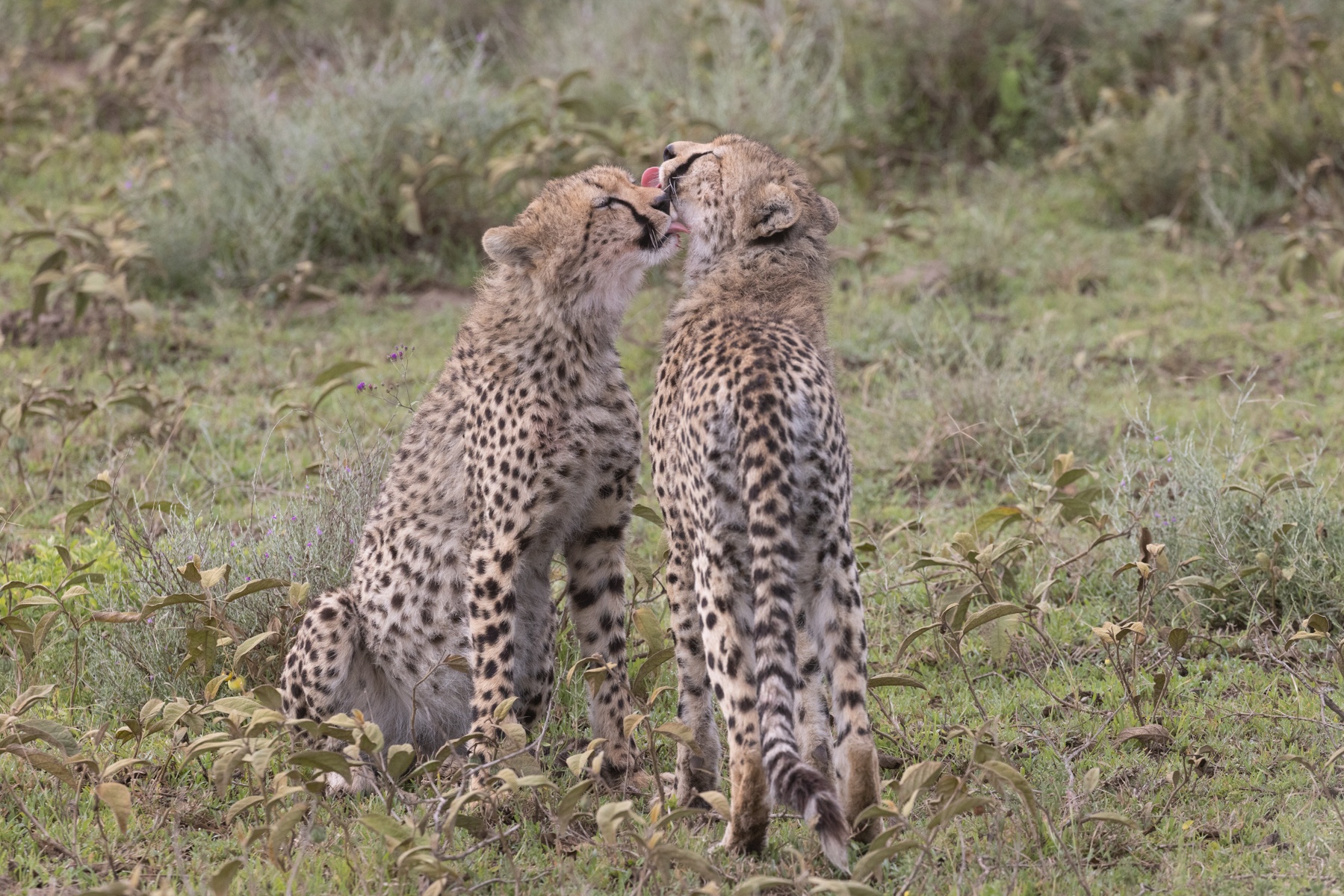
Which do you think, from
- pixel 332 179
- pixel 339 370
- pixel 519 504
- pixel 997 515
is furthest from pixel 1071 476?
pixel 332 179

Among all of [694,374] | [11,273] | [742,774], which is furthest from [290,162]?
[742,774]

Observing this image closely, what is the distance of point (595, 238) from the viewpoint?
3.86m

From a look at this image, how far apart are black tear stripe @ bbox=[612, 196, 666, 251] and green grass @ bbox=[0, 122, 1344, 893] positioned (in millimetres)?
969

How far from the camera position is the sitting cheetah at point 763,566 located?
9.98ft

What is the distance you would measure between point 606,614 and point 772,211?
1.14 metres

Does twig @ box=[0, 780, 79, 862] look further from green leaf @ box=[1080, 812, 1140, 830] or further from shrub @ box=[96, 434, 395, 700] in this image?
green leaf @ box=[1080, 812, 1140, 830]

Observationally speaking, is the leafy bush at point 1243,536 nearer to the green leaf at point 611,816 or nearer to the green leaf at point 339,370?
the green leaf at point 611,816

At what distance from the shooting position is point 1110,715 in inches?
159

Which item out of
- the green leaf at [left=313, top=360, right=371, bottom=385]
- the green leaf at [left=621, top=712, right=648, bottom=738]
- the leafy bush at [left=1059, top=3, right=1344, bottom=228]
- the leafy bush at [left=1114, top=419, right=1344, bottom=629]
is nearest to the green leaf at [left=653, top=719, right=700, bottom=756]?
the green leaf at [left=621, top=712, right=648, bottom=738]

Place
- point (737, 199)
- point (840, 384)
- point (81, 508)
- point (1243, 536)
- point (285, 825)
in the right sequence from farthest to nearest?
point (840, 384) → point (1243, 536) → point (81, 508) → point (737, 199) → point (285, 825)

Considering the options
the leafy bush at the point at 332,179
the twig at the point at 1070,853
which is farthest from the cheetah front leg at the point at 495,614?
the leafy bush at the point at 332,179

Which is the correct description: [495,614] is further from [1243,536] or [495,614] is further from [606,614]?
[1243,536]

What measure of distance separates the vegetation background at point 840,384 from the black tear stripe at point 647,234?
1.01 m

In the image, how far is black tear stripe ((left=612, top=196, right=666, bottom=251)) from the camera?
3832 mm
